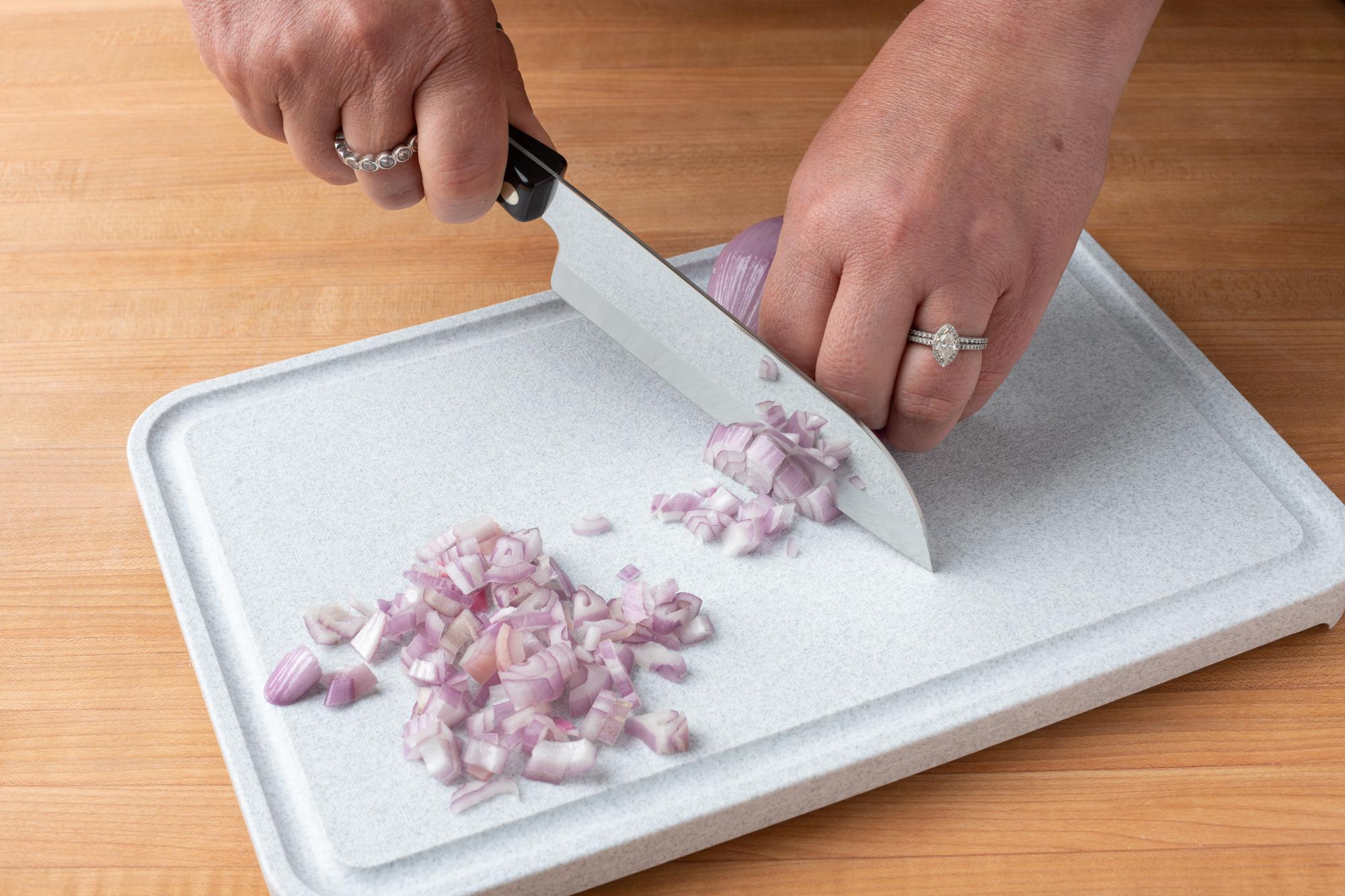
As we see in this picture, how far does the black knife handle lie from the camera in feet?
3.47

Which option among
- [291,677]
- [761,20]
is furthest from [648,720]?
[761,20]

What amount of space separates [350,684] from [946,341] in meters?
0.55

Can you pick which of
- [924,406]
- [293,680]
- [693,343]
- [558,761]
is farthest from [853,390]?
[293,680]

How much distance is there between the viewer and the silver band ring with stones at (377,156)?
102 centimetres

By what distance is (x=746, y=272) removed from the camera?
45.1 inches

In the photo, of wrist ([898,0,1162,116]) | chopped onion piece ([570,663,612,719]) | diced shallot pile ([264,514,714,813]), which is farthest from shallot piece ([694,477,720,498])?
wrist ([898,0,1162,116])

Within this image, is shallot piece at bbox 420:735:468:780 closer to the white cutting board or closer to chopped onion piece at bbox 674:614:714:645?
the white cutting board

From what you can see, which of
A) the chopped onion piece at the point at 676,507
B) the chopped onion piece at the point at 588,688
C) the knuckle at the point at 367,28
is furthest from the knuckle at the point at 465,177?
the chopped onion piece at the point at 588,688

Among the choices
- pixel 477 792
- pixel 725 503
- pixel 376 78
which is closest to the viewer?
pixel 477 792

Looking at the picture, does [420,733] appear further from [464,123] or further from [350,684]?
[464,123]

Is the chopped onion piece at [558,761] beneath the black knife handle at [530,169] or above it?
beneath

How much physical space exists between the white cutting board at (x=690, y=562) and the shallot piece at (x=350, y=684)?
0.05ft

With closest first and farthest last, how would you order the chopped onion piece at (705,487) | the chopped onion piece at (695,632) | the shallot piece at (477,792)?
1. the shallot piece at (477,792)
2. the chopped onion piece at (695,632)
3. the chopped onion piece at (705,487)

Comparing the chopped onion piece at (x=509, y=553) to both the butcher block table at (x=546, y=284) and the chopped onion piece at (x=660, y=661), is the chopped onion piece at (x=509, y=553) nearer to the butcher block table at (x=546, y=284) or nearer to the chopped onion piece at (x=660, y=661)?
the chopped onion piece at (x=660, y=661)
